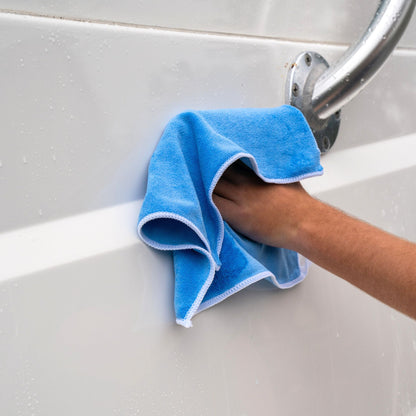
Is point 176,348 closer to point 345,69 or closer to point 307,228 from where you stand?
point 307,228

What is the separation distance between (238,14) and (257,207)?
0.73 feet

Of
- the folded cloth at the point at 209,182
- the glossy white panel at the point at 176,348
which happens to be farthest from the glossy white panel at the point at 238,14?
the glossy white panel at the point at 176,348

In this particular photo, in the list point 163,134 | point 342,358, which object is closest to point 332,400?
point 342,358

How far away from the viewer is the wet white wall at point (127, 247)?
49cm

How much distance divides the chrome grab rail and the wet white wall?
28mm

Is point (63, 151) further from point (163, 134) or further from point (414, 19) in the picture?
point (414, 19)

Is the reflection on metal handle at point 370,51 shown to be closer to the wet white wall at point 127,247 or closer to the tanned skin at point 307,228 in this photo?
the wet white wall at point 127,247

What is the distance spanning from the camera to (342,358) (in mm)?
727

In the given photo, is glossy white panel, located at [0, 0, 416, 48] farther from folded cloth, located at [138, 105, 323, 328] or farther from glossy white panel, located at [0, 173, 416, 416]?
glossy white panel, located at [0, 173, 416, 416]

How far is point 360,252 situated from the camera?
0.60 m

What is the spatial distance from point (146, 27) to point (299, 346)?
0.40 m

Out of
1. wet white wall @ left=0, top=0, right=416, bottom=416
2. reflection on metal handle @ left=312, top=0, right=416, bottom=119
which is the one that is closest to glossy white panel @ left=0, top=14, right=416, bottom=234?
wet white wall @ left=0, top=0, right=416, bottom=416

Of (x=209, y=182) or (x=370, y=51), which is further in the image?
(x=370, y=51)

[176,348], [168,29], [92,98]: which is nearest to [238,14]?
[168,29]
